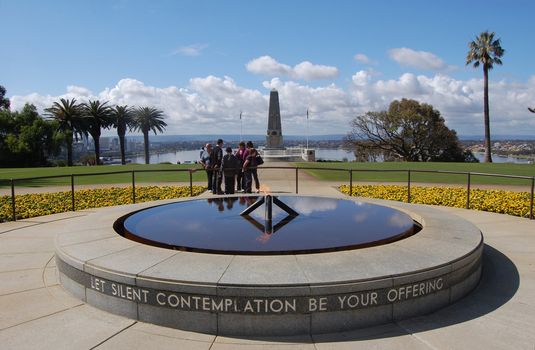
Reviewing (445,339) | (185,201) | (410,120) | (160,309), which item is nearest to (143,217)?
(185,201)

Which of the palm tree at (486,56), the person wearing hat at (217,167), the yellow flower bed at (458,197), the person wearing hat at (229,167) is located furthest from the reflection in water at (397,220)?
the palm tree at (486,56)

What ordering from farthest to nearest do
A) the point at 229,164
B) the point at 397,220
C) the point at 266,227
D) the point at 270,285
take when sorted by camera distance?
the point at 229,164 → the point at 397,220 → the point at 266,227 → the point at 270,285

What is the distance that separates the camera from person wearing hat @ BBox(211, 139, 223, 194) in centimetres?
1386

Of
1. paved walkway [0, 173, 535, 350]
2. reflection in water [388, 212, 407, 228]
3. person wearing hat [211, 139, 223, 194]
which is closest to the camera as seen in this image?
paved walkway [0, 173, 535, 350]

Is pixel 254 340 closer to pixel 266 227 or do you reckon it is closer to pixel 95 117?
pixel 266 227

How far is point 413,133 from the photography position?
55.5 m

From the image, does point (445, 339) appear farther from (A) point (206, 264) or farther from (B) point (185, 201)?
(B) point (185, 201)

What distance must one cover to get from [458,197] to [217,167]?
8.03m

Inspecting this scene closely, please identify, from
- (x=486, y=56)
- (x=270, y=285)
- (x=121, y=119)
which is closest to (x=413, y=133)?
(x=486, y=56)

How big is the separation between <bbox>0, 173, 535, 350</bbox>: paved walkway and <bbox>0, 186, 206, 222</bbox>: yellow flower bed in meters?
5.62

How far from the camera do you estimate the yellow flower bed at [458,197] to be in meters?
11.1

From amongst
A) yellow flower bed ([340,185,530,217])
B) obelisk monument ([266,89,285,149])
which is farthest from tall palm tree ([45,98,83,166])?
yellow flower bed ([340,185,530,217])

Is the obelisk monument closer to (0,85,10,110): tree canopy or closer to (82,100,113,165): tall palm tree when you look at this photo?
(82,100,113,165): tall palm tree

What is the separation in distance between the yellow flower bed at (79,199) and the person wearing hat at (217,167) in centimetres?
133
